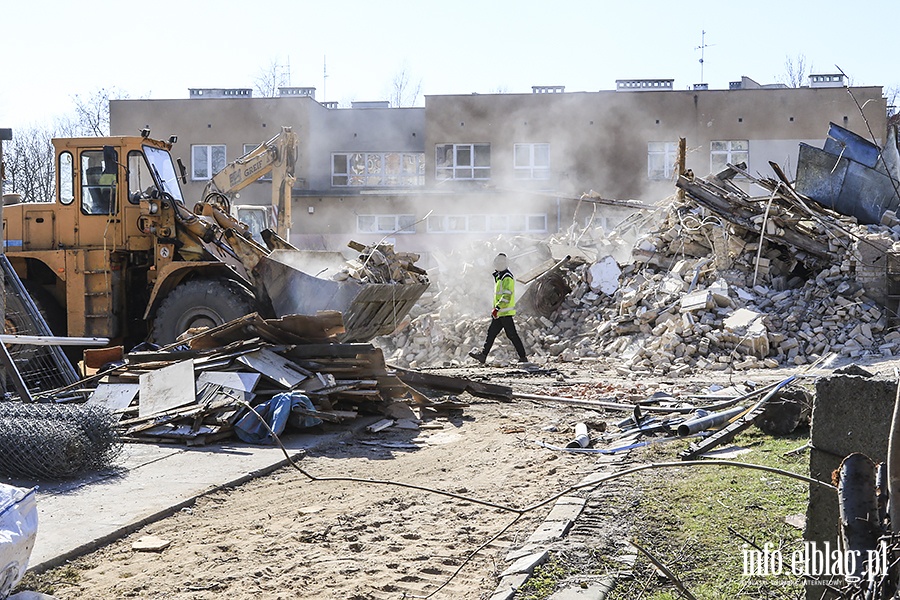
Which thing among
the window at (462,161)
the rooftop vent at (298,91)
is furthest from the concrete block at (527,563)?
the rooftop vent at (298,91)

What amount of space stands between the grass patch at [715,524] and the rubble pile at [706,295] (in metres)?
8.01

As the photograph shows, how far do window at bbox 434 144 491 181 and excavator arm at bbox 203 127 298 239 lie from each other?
2279 cm

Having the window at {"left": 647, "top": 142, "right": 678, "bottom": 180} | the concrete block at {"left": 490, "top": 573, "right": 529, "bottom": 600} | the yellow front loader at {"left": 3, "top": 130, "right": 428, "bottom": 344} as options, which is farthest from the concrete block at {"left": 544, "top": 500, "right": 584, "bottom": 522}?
the window at {"left": 647, "top": 142, "right": 678, "bottom": 180}

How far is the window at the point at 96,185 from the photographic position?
1311 cm

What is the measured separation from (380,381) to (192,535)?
485cm

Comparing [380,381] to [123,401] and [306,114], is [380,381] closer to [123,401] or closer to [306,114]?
[123,401]

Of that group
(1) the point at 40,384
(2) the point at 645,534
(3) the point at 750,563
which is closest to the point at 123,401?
(1) the point at 40,384

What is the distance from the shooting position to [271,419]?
29.1 feet

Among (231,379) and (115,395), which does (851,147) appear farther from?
(115,395)

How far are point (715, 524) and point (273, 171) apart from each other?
44.6 feet

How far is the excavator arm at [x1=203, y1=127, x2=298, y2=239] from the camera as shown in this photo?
16.3 meters

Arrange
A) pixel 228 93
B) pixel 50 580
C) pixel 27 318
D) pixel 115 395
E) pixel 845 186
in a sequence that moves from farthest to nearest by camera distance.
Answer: pixel 228 93, pixel 845 186, pixel 27 318, pixel 115 395, pixel 50 580

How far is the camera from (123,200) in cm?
1313

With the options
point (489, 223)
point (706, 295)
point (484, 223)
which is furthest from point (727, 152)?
point (706, 295)
